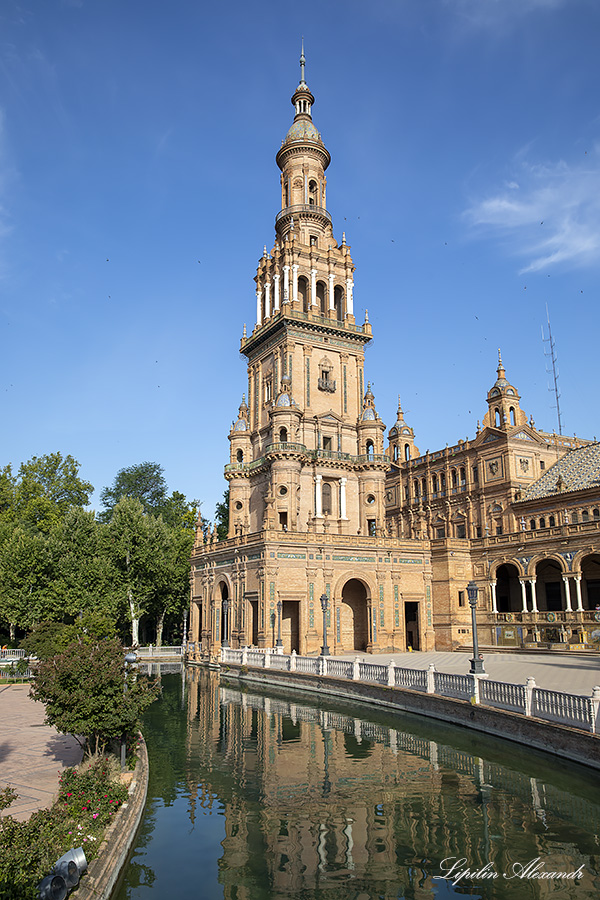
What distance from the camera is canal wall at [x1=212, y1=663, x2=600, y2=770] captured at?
51.9 ft

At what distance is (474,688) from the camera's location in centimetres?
2075

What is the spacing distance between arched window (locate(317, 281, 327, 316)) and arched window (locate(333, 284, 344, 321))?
848 mm

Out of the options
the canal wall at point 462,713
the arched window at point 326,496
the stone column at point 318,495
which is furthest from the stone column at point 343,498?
the canal wall at point 462,713

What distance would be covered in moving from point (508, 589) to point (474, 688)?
3144cm

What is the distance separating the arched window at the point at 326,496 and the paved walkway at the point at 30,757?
29.2 m

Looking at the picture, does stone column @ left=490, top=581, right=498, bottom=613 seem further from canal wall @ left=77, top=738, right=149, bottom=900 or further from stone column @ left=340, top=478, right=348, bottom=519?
canal wall @ left=77, top=738, right=149, bottom=900

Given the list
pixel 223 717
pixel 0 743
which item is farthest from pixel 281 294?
pixel 0 743

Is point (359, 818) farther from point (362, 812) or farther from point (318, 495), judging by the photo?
point (318, 495)

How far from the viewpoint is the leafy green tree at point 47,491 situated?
58.8 m

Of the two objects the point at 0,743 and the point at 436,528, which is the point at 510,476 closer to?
the point at 436,528

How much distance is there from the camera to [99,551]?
45312 mm

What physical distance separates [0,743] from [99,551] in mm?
29376

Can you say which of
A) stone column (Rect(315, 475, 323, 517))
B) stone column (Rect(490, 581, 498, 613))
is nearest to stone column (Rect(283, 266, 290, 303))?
stone column (Rect(315, 475, 323, 517))

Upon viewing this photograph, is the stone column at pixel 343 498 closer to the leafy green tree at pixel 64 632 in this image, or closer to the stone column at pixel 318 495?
the stone column at pixel 318 495
